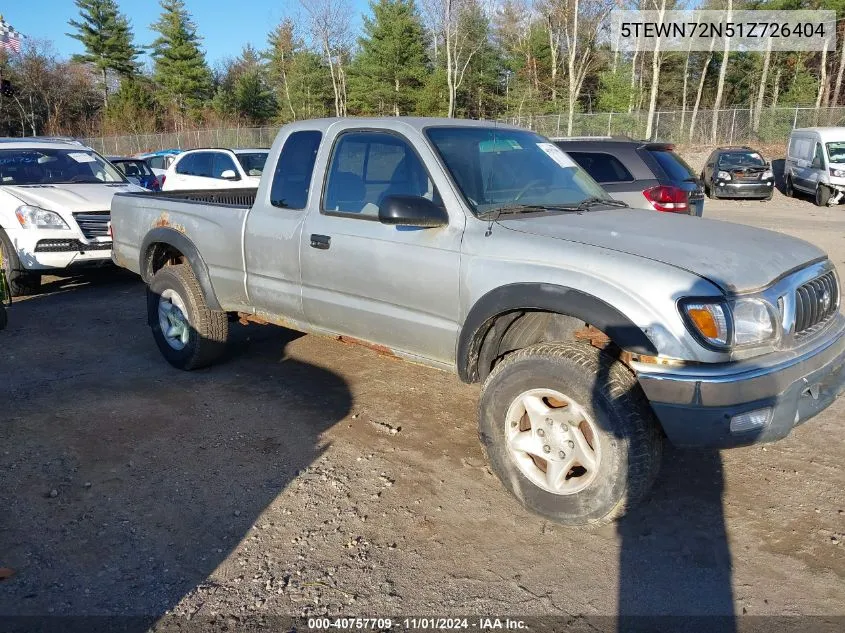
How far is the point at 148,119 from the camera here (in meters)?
49.7

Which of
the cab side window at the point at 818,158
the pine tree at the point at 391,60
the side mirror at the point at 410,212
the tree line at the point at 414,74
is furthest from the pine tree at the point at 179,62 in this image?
the side mirror at the point at 410,212

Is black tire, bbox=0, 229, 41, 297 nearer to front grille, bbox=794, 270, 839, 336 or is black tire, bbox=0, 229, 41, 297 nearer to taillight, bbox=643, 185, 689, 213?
taillight, bbox=643, 185, 689, 213

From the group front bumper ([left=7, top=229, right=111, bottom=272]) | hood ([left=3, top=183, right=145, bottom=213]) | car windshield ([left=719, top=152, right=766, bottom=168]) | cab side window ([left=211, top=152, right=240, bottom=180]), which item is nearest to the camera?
front bumper ([left=7, top=229, right=111, bottom=272])

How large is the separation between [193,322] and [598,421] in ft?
11.5

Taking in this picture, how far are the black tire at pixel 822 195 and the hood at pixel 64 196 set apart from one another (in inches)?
727

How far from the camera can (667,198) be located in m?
8.52

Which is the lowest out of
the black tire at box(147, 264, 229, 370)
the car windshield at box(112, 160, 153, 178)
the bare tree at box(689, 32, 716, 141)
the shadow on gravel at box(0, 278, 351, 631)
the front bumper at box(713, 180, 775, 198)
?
the front bumper at box(713, 180, 775, 198)

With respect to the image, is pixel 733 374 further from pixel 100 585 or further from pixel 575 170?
pixel 100 585

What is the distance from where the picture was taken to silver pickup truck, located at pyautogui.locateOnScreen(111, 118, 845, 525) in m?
3.01

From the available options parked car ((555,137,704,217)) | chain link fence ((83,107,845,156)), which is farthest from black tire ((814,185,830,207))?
chain link fence ((83,107,845,156))

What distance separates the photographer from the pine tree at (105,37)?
5434 cm

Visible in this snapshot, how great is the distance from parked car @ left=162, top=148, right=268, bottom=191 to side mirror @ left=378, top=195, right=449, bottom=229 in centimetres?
979

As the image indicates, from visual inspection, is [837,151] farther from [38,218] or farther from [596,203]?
[38,218]

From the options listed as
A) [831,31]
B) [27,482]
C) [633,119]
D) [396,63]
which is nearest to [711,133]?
[633,119]
